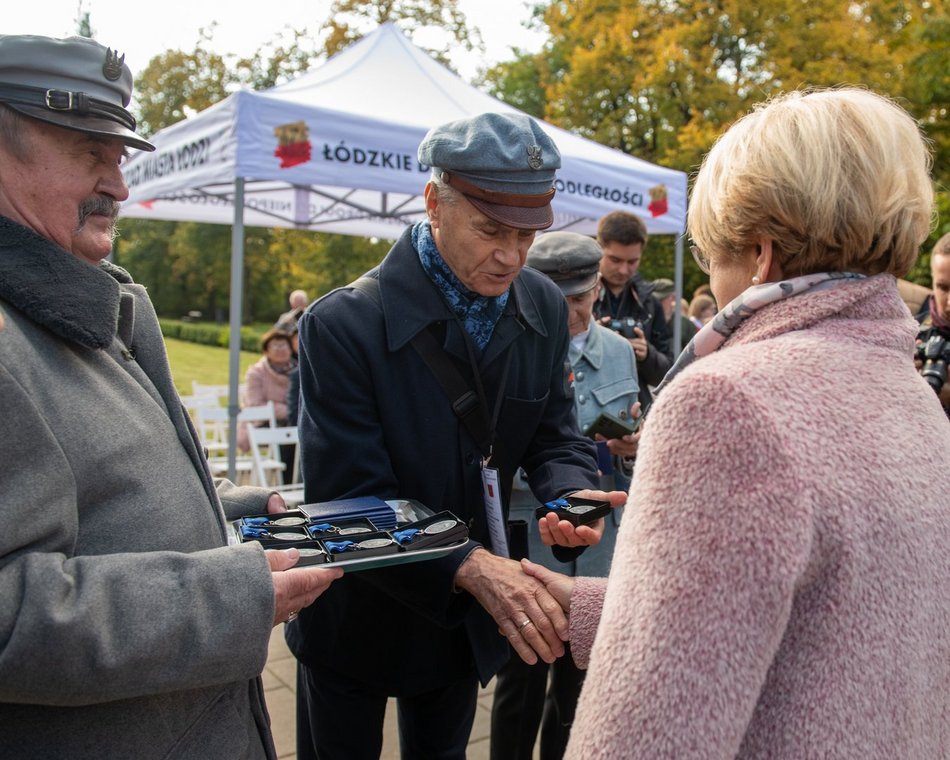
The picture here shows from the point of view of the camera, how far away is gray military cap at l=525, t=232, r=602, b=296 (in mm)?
3186

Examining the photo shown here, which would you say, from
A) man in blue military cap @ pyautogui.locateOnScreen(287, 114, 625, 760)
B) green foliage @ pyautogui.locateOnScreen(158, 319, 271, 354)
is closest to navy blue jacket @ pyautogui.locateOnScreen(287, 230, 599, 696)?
man in blue military cap @ pyautogui.locateOnScreen(287, 114, 625, 760)

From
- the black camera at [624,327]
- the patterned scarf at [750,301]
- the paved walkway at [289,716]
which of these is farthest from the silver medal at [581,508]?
the black camera at [624,327]

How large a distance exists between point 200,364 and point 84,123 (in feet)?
82.8

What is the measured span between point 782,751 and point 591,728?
23 centimetres

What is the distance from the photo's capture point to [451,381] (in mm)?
2072

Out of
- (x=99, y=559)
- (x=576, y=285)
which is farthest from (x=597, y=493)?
(x=576, y=285)

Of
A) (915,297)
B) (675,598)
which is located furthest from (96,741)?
(915,297)

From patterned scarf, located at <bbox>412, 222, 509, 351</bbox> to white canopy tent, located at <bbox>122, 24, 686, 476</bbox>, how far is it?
7.00ft

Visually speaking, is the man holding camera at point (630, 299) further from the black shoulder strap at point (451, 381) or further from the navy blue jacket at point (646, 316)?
the black shoulder strap at point (451, 381)

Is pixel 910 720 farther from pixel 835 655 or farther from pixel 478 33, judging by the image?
pixel 478 33

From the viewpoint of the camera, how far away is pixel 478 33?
20.3 meters

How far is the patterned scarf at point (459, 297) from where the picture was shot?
216 centimetres

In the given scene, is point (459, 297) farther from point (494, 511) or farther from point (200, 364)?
point (200, 364)

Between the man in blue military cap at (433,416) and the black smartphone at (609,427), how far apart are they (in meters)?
0.83
